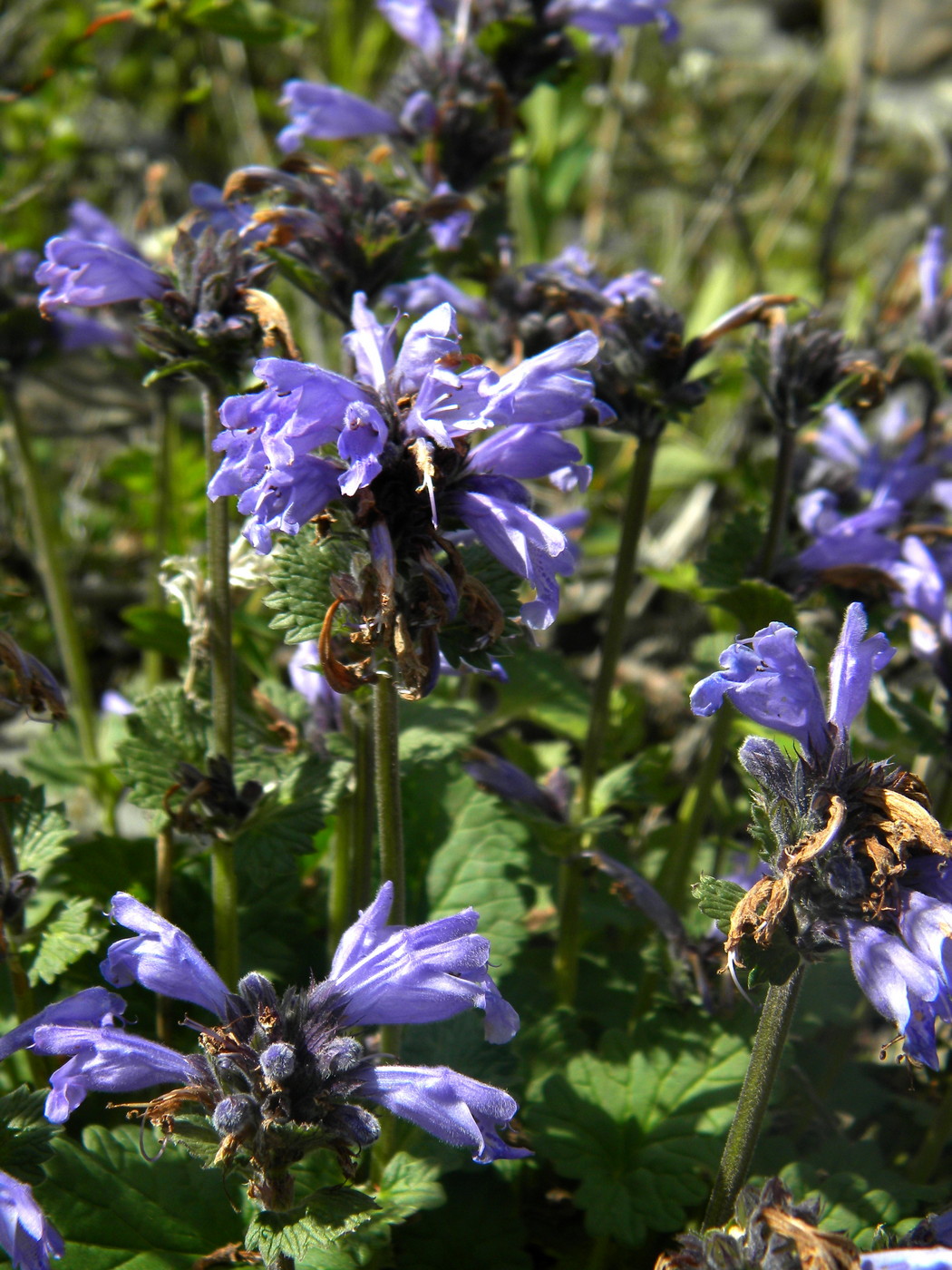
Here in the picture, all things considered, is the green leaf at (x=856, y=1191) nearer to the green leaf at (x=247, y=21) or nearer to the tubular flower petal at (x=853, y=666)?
the tubular flower petal at (x=853, y=666)

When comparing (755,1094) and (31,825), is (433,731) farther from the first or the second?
(755,1094)

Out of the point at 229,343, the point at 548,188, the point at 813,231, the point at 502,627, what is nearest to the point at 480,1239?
the point at 502,627

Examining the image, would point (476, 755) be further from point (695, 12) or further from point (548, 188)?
point (695, 12)

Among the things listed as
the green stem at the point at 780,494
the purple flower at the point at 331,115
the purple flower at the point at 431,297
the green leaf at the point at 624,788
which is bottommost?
the green leaf at the point at 624,788

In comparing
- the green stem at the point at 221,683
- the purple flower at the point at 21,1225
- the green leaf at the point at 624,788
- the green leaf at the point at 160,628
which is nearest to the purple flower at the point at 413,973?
the purple flower at the point at 21,1225

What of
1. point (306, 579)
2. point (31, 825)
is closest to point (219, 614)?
point (306, 579)

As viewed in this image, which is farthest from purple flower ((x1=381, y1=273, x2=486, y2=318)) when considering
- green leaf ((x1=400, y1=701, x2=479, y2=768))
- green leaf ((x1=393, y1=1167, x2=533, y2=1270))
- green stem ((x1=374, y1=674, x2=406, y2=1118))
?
green leaf ((x1=393, y1=1167, x2=533, y2=1270))
